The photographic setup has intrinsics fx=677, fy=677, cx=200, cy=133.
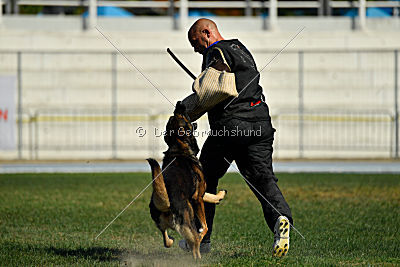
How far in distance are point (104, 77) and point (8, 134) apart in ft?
12.3

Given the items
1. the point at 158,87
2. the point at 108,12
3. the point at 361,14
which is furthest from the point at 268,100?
the point at 108,12

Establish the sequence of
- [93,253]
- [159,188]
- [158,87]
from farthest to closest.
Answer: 1. [158,87]
2. [93,253]
3. [159,188]

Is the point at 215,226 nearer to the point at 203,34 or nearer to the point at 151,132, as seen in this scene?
the point at 203,34

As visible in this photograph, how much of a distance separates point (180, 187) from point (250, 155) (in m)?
0.80

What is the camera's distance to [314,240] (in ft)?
22.8

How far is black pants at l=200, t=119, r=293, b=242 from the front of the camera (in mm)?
5785

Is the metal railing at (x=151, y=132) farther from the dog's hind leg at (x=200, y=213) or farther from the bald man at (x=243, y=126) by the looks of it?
the dog's hind leg at (x=200, y=213)

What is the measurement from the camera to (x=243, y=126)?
575 centimetres

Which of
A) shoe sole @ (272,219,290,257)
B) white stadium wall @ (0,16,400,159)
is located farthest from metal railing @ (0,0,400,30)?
shoe sole @ (272,219,290,257)

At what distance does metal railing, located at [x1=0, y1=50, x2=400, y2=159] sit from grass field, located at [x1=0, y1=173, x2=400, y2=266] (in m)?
8.02

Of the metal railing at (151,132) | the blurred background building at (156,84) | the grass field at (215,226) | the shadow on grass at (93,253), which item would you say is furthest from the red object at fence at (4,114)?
the shadow on grass at (93,253)

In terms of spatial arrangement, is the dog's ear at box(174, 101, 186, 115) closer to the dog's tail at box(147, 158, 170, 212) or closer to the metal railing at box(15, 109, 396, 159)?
the dog's tail at box(147, 158, 170, 212)

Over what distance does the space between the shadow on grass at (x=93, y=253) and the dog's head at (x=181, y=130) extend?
46.1 inches

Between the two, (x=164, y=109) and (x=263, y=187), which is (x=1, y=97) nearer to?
(x=164, y=109)
